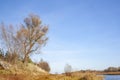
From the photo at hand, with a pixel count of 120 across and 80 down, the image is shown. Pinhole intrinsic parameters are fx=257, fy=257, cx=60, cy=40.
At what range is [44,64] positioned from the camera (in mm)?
71312

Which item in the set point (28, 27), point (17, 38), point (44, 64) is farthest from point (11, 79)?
point (44, 64)

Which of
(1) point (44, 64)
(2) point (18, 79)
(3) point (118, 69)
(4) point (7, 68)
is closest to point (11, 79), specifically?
(2) point (18, 79)

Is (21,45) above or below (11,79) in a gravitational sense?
above

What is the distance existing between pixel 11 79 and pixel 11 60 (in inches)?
729

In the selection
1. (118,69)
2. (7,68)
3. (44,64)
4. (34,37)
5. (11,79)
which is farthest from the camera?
(118,69)

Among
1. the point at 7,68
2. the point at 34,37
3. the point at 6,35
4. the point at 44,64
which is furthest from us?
the point at 44,64

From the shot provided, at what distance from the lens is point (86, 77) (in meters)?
36.9

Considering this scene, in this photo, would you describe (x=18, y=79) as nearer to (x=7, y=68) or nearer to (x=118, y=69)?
(x=7, y=68)

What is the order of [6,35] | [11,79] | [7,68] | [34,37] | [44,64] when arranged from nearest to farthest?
[11,79], [7,68], [6,35], [34,37], [44,64]

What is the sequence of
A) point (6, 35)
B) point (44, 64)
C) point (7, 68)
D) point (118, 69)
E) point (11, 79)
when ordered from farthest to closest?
point (118, 69) < point (44, 64) < point (6, 35) < point (7, 68) < point (11, 79)

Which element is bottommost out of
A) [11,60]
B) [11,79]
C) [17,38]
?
[11,79]

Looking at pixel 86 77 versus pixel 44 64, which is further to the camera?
pixel 44 64

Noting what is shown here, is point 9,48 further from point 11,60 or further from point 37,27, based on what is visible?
point 37,27

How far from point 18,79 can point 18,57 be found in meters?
17.8
